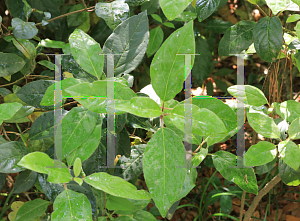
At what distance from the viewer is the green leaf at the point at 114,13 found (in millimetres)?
791

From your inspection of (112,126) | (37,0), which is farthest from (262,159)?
(37,0)

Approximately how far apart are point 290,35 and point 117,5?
0.62 meters

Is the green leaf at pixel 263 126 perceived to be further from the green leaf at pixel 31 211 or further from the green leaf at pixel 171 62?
the green leaf at pixel 31 211

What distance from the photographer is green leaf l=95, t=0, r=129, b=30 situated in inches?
31.1

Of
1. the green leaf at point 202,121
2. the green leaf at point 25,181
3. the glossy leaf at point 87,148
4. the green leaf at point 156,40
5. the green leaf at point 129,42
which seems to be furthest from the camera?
the green leaf at point 156,40

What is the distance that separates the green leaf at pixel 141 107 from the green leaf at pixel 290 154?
0.36 metres

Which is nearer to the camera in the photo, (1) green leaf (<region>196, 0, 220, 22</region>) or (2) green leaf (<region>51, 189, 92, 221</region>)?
(2) green leaf (<region>51, 189, 92, 221</region>)

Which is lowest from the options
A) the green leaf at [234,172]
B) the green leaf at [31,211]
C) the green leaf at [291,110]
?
the green leaf at [31,211]

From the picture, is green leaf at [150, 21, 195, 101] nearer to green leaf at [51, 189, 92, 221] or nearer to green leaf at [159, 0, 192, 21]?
green leaf at [159, 0, 192, 21]

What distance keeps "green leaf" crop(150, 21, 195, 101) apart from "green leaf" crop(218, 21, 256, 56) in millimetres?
518

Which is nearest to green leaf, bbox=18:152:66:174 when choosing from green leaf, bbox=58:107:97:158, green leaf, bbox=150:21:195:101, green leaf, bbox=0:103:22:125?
green leaf, bbox=58:107:97:158

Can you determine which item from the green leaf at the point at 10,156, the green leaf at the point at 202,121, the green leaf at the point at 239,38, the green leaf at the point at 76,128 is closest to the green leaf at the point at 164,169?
the green leaf at the point at 202,121

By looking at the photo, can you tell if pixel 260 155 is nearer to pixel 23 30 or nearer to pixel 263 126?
pixel 263 126

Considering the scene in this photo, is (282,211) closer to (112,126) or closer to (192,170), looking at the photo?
(192,170)
